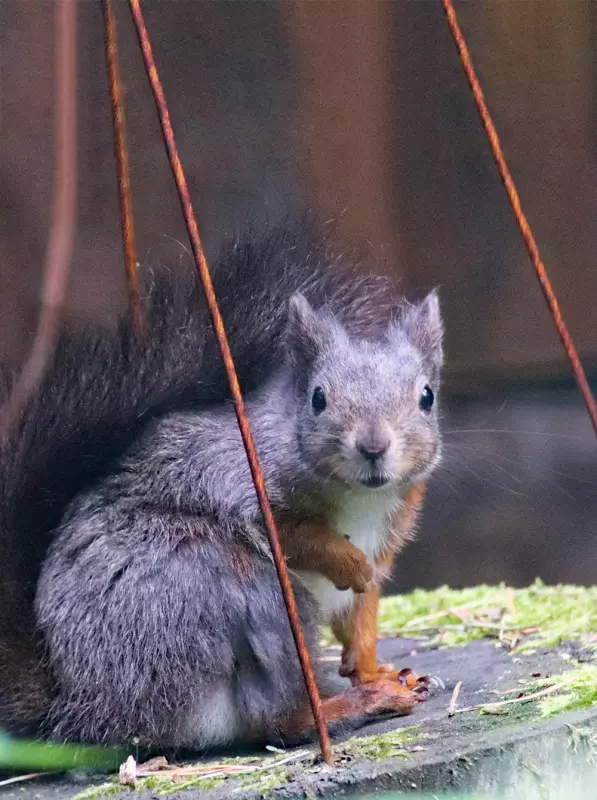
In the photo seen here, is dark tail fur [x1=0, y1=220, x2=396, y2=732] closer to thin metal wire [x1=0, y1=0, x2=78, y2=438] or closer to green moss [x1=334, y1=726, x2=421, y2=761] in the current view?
green moss [x1=334, y1=726, x2=421, y2=761]

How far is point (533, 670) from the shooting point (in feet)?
5.65

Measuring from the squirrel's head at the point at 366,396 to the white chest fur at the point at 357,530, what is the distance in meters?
0.08

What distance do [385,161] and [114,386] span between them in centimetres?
156

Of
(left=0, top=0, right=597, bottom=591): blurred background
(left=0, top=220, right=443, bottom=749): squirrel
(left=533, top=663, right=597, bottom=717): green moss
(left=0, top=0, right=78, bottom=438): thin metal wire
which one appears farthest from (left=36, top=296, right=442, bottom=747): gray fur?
(left=0, top=0, right=78, bottom=438): thin metal wire

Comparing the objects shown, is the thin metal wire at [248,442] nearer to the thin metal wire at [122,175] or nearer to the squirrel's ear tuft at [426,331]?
the thin metal wire at [122,175]

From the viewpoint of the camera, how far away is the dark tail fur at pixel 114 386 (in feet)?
5.04

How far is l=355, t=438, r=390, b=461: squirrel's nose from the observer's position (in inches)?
57.9

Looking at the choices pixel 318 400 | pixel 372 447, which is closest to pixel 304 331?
pixel 318 400

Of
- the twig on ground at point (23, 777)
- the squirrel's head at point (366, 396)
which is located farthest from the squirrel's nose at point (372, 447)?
the twig on ground at point (23, 777)

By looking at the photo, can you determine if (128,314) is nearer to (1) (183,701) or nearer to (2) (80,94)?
(1) (183,701)

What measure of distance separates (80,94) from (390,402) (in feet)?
5.57

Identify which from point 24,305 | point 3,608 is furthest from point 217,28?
point 3,608

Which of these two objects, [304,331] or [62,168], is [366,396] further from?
[62,168]

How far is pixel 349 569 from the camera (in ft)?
5.14
